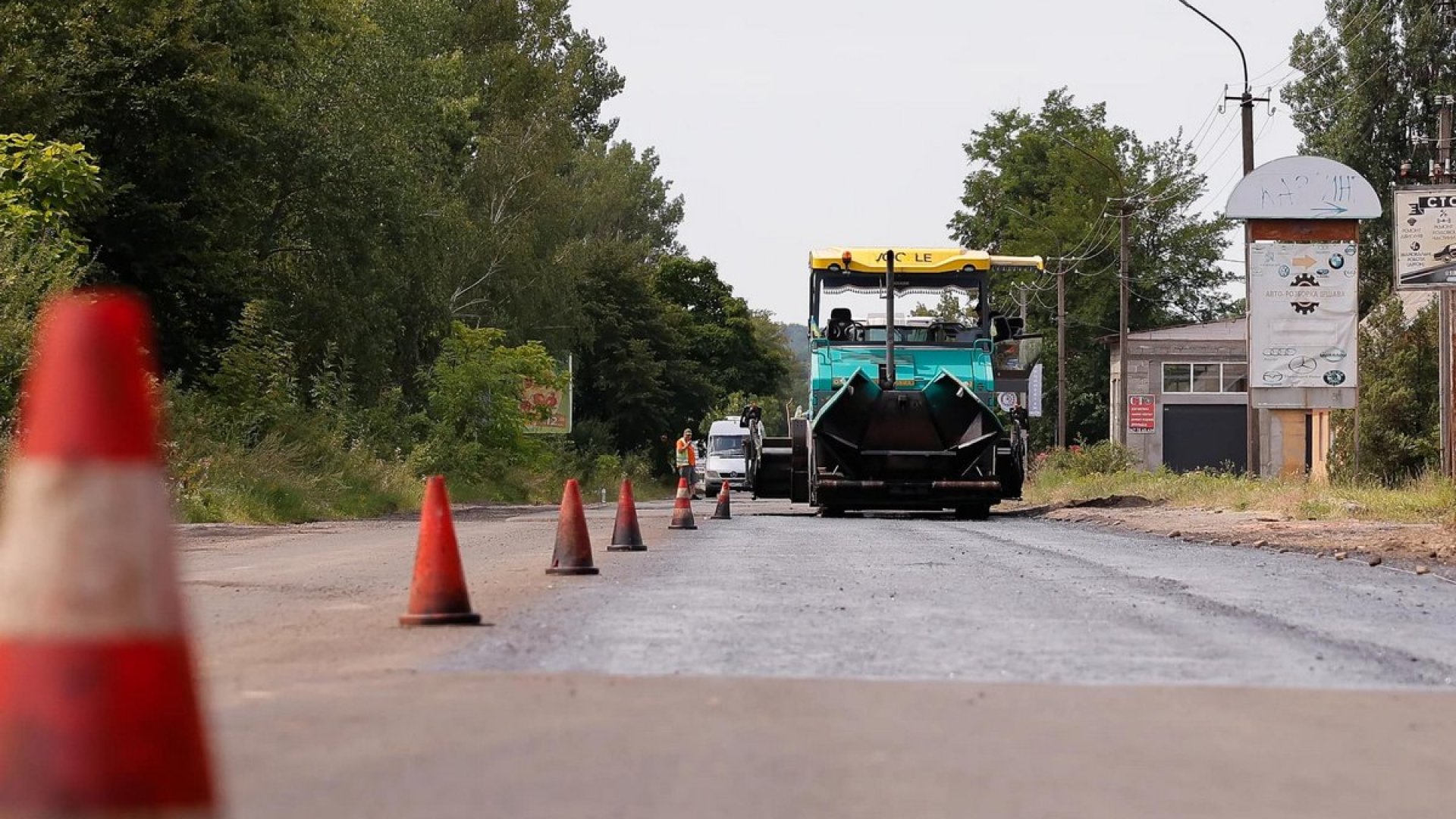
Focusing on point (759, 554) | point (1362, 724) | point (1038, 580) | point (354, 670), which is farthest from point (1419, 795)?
point (759, 554)

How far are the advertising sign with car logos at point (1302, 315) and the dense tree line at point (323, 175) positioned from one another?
52.4ft

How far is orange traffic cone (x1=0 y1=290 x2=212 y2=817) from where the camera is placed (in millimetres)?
2875

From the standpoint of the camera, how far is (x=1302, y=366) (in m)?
29.6

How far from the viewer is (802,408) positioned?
30578 millimetres

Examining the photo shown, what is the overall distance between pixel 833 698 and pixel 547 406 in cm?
4582

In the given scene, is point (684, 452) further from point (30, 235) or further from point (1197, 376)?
point (1197, 376)

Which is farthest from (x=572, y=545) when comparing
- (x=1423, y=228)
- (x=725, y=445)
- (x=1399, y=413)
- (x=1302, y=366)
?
(x=725, y=445)

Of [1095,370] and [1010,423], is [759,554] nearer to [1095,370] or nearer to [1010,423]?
[1010,423]

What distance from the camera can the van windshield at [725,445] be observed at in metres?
55.7

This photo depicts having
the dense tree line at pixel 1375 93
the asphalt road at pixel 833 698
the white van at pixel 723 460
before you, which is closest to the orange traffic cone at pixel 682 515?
the asphalt road at pixel 833 698

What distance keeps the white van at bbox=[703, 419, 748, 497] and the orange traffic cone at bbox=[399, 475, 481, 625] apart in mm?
45900

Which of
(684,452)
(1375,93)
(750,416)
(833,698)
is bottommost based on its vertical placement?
(833,698)

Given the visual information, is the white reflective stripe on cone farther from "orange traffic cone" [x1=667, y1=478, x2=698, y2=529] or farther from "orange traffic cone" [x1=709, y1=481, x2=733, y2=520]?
"orange traffic cone" [x1=709, y1=481, x2=733, y2=520]

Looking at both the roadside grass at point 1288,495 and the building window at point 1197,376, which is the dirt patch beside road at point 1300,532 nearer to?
the roadside grass at point 1288,495
